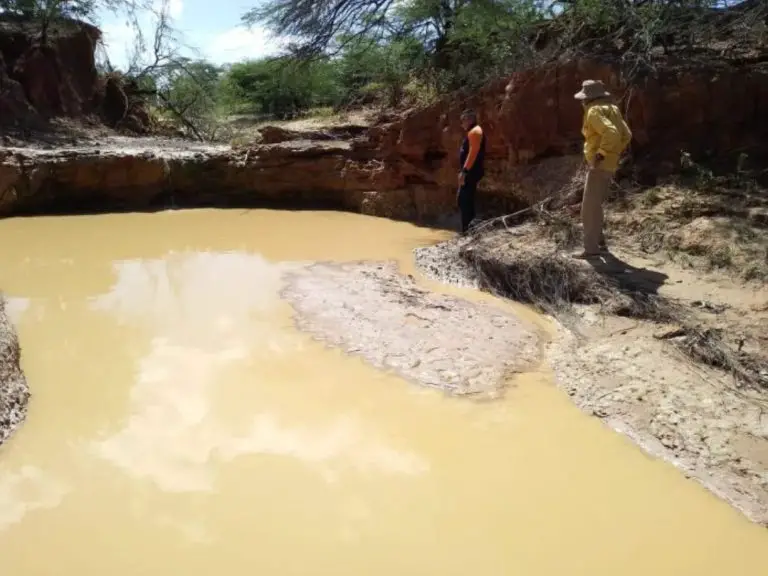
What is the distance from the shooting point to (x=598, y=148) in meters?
5.62

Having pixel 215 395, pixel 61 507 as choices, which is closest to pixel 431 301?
pixel 215 395

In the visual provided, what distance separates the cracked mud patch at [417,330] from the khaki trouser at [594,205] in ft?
3.61

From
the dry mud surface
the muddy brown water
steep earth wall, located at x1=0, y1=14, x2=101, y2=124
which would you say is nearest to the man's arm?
the dry mud surface

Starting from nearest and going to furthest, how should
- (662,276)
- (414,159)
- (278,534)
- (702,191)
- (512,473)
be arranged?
(278,534)
(512,473)
(662,276)
(702,191)
(414,159)

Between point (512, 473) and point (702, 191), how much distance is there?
4.41 meters

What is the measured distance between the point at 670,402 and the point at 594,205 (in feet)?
8.06

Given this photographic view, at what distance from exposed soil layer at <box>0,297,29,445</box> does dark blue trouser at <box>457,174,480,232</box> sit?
5.03 m

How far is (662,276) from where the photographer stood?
215 inches

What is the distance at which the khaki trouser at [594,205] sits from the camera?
5734mm

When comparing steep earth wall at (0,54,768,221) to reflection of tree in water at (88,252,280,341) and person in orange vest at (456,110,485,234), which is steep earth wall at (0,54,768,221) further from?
reflection of tree in water at (88,252,280,341)

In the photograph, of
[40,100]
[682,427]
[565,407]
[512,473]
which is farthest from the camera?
[40,100]

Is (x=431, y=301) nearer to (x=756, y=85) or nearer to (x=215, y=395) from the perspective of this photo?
(x=215, y=395)

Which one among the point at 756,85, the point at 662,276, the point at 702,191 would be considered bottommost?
the point at 662,276

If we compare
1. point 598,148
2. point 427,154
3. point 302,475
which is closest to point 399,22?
point 427,154
